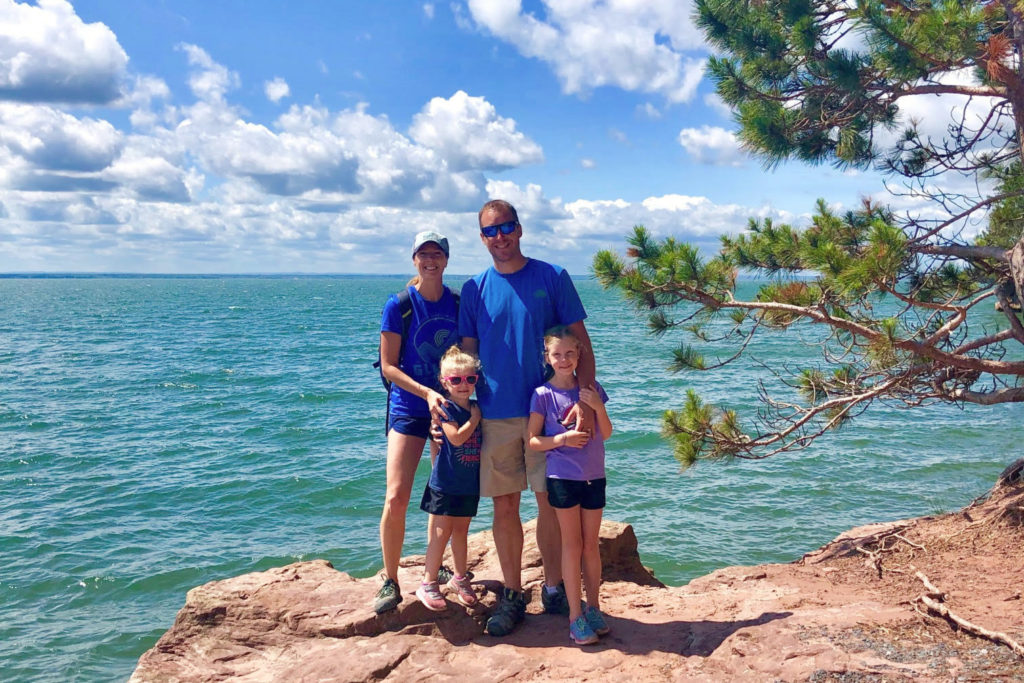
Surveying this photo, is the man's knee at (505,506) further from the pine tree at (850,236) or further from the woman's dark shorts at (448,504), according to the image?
the pine tree at (850,236)

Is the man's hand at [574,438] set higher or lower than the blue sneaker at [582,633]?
→ higher

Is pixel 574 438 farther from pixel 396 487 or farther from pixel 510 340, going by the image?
pixel 396 487

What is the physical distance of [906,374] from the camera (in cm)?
575

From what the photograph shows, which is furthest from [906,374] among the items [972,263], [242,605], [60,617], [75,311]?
[75,311]

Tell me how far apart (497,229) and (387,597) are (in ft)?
7.14

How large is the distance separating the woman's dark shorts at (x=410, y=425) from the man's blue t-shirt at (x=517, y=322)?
0.41 metres

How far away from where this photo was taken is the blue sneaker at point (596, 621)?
13.3ft

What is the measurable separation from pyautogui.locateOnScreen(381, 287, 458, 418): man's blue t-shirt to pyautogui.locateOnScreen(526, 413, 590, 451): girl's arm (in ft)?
2.19

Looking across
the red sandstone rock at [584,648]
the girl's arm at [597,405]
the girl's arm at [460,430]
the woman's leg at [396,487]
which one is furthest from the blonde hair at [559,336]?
the red sandstone rock at [584,648]

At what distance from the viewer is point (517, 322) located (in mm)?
4000

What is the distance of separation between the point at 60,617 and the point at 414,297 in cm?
626

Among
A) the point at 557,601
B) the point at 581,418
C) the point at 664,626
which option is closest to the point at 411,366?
the point at 581,418

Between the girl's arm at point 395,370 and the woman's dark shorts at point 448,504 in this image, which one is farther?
the woman's dark shorts at point 448,504

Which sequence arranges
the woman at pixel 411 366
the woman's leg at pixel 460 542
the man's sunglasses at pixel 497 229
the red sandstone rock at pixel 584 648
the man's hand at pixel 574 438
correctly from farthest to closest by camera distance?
the woman's leg at pixel 460 542 < the woman at pixel 411 366 < the man's sunglasses at pixel 497 229 < the man's hand at pixel 574 438 < the red sandstone rock at pixel 584 648
